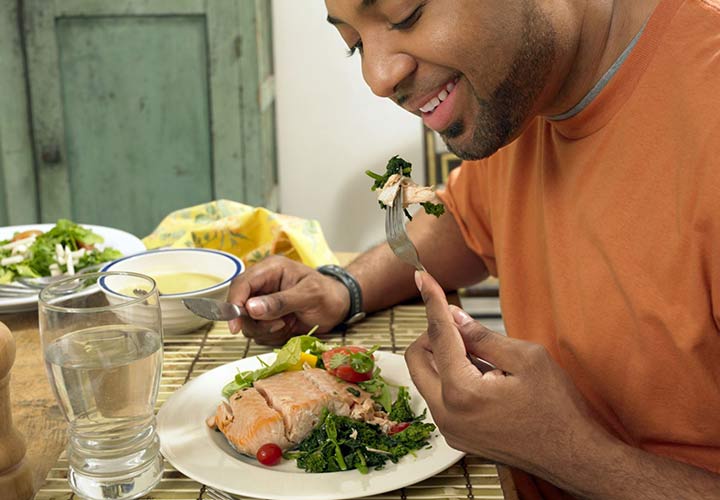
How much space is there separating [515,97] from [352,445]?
1.90 ft

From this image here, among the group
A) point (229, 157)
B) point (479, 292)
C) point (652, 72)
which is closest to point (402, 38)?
point (652, 72)

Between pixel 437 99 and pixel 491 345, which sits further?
pixel 437 99

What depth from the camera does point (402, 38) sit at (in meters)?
1.36

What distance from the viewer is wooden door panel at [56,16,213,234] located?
138 inches

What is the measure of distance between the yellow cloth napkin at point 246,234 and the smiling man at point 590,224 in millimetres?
622

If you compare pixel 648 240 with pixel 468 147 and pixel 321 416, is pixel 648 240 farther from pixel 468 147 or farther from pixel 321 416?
pixel 321 416

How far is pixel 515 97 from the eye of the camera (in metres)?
1.43

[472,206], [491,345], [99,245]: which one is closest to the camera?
[491,345]

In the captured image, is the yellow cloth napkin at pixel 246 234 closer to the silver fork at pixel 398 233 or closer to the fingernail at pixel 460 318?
the silver fork at pixel 398 233

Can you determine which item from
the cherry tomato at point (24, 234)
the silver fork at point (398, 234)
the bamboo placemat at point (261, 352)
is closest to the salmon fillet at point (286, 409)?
the bamboo placemat at point (261, 352)

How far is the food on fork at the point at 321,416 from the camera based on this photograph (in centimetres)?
129

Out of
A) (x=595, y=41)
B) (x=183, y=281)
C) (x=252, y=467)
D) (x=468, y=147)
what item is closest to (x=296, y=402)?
(x=252, y=467)

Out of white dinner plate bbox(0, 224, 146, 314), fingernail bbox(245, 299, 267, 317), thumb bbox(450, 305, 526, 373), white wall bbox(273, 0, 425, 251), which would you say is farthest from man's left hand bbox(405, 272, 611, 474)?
white wall bbox(273, 0, 425, 251)

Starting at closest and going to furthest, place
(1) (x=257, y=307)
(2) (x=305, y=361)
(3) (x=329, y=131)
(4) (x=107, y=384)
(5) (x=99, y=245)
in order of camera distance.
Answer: (4) (x=107, y=384)
(2) (x=305, y=361)
(1) (x=257, y=307)
(5) (x=99, y=245)
(3) (x=329, y=131)
